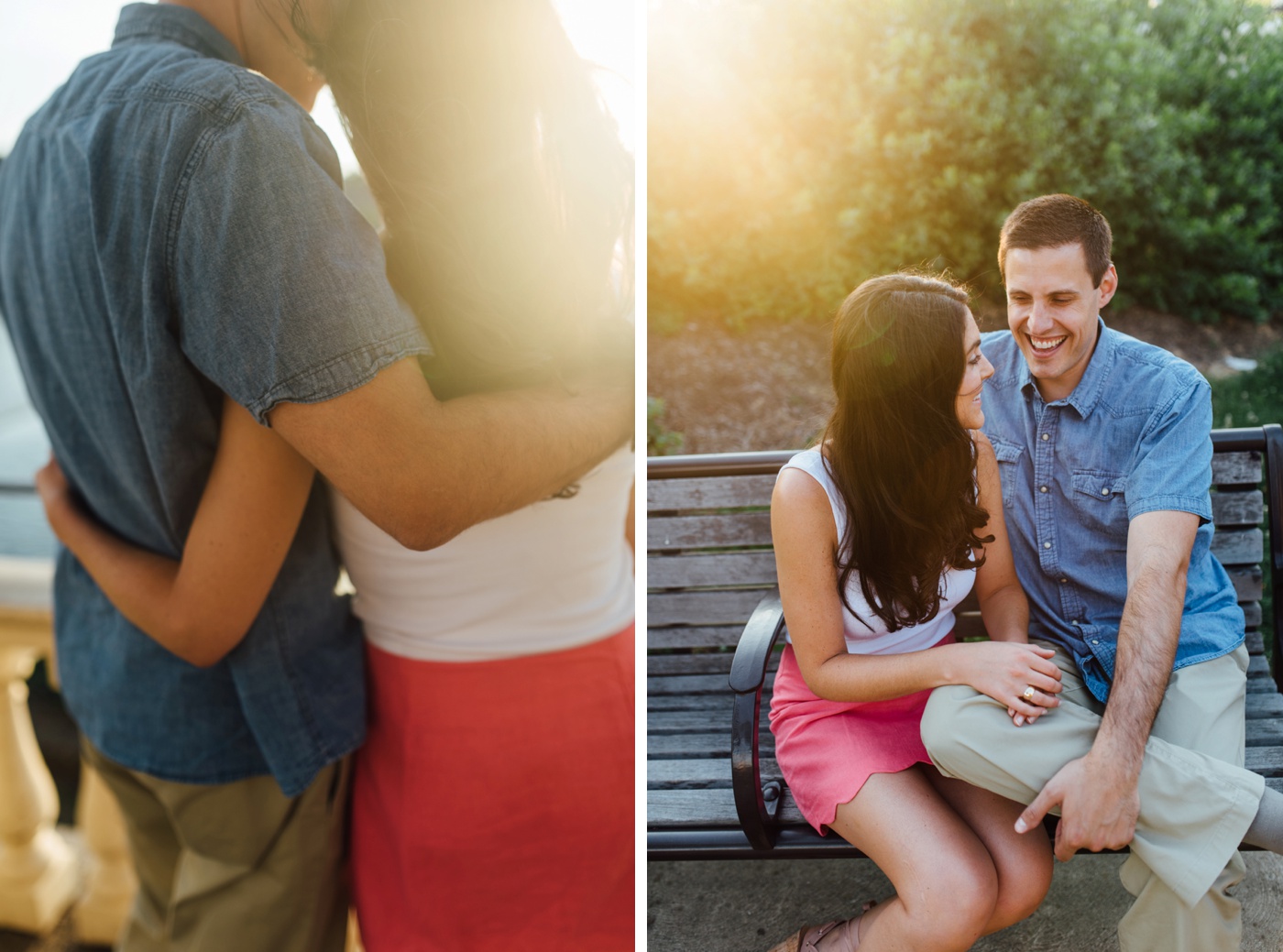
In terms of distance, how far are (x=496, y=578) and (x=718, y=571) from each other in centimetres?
83

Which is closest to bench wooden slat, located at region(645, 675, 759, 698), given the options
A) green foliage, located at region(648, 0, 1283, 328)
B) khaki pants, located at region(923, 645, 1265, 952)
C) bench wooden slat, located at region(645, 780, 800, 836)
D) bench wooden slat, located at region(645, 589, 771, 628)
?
bench wooden slat, located at region(645, 589, 771, 628)

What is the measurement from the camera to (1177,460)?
4.56ft

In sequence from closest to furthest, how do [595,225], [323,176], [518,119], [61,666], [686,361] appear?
[323,176] < [518,119] < [595,225] < [61,666] < [686,361]

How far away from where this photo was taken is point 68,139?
86 centimetres

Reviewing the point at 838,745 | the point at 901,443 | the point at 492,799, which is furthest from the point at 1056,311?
the point at 492,799

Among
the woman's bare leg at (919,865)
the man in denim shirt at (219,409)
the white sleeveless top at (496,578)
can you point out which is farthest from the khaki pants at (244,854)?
the woman's bare leg at (919,865)

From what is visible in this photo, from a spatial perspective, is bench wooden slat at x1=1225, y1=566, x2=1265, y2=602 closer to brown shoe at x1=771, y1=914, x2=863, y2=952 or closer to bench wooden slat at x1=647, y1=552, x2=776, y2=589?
bench wooden slat at x1=647, y1=552, x2=776, y2=589

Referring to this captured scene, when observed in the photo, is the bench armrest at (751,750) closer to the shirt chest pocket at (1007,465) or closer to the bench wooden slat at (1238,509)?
the shirt chest pocket at (1007,465)

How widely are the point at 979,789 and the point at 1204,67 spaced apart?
1.52 m

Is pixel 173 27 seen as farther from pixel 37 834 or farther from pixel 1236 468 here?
pixel 1236 468

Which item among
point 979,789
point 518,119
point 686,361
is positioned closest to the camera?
point 518,119

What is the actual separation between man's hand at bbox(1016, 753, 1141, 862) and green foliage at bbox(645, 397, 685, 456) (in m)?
0.96

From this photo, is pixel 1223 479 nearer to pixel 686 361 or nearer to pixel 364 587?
pixel 686 361

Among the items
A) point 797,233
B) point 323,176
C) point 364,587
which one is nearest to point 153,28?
point 323,176
